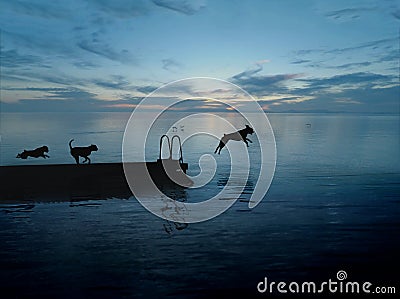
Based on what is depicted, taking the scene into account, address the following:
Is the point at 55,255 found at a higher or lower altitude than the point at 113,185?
lower

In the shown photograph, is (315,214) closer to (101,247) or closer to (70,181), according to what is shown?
(101,247)

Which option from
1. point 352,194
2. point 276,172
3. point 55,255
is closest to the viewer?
point 55,255

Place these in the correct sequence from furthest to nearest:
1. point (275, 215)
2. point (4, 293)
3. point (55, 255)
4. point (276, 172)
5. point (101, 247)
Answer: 1. point (276, 172)
2. point (275, 215)
3. point (101, 247)
4. point (55, 255)
5. point (4, 293)

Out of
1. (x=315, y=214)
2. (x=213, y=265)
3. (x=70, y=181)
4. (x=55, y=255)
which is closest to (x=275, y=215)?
(x=315, y=214)

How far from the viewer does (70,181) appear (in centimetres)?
3059

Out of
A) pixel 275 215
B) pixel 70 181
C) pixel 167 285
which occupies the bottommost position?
pixel 167 285

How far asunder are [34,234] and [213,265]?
975 cm

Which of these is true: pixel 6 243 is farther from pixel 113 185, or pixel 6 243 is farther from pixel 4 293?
pixel 113 185

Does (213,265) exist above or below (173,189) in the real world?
below

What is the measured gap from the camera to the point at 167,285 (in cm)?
1311

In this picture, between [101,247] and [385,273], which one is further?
[101,247]

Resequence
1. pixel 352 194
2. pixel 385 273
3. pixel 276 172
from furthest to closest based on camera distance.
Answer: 1. pixel 276 172
2. pixel 352 194
3. pixel 385 273

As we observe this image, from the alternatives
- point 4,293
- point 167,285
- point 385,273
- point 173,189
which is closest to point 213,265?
point 167,285

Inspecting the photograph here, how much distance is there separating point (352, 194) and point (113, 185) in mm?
Answer: 19712
